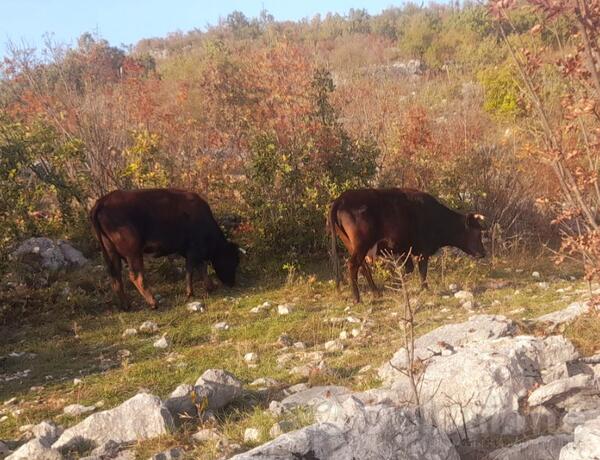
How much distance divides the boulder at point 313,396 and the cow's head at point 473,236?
5.41 metres

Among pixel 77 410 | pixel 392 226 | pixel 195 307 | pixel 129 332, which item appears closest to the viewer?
pixel 77 410

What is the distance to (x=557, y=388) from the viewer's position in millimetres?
4402

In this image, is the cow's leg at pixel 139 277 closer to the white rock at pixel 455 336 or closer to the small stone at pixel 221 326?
the small stone at pixel 221 326

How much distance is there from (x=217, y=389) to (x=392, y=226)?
488 centimetres

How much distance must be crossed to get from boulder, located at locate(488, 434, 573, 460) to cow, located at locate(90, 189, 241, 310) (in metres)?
6.76

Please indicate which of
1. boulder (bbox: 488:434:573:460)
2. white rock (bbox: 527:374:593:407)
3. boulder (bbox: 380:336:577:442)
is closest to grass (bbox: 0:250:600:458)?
boulder (bbox: 380:336:577:442)

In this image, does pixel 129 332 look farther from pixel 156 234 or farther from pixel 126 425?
pixel 126 425

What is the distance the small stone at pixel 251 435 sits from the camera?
4.43 meters

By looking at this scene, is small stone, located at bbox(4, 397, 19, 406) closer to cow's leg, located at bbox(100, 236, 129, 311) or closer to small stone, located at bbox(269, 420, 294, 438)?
small stone, located at bbox(269, 420, 294, 438)

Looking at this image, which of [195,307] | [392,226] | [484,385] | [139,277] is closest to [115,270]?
[139,277]

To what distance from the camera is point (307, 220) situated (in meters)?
11.6

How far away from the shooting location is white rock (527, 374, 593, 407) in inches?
172

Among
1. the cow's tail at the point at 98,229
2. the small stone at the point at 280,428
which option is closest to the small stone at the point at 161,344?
the cow's tail at the point at 98,229

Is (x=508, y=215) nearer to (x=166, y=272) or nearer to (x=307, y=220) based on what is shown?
(x=307, y=220)
